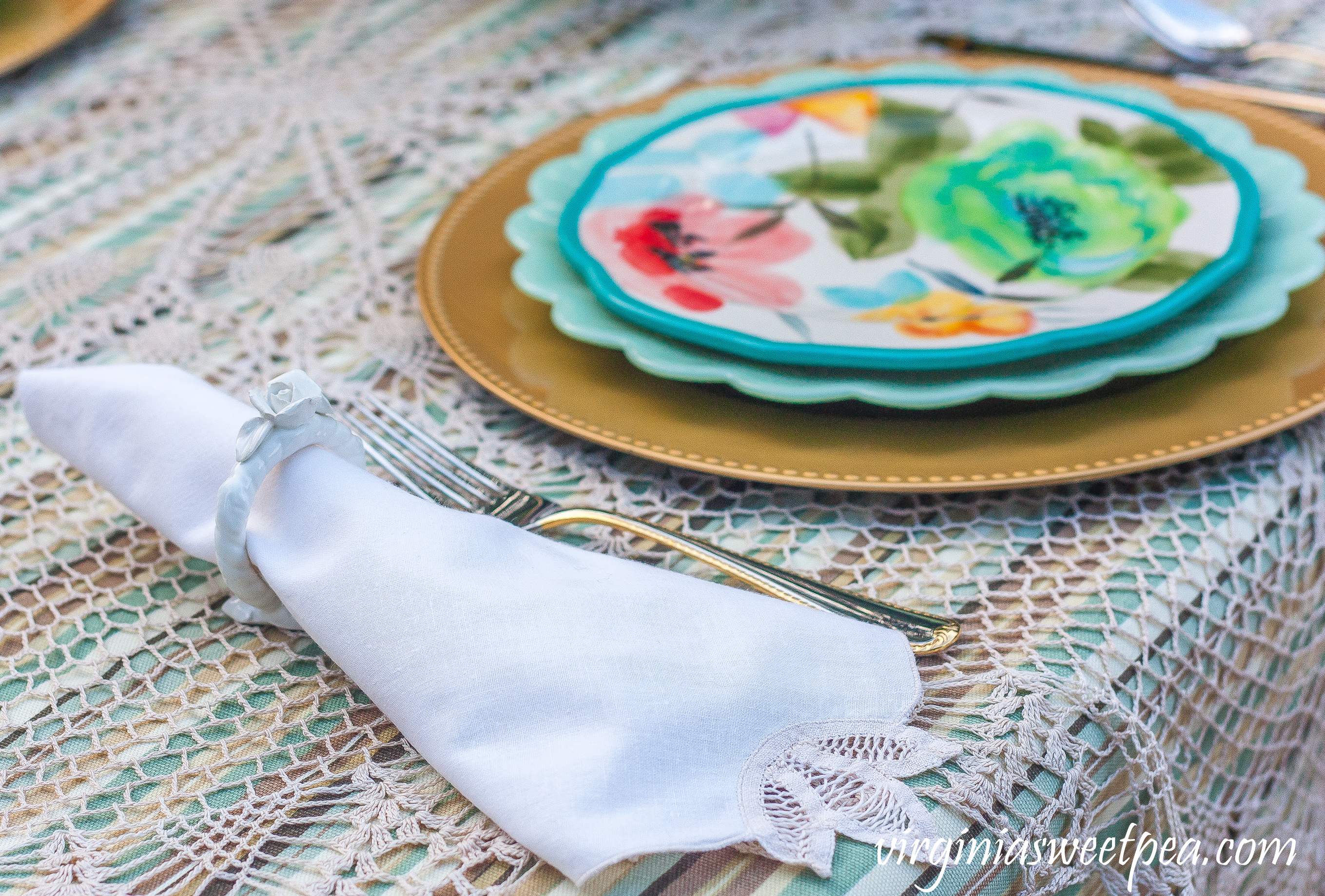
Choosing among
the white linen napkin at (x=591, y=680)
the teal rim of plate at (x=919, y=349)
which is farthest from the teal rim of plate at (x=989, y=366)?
the white linen napkin at (x=591, y=680)

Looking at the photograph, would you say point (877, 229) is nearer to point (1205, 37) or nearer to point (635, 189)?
point (635, 189)

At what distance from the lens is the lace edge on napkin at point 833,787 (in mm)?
322

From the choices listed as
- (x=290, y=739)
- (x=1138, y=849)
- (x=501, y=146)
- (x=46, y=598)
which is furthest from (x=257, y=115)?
(x=1138, y=849)

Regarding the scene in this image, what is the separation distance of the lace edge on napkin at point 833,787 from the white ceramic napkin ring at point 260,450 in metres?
0.19

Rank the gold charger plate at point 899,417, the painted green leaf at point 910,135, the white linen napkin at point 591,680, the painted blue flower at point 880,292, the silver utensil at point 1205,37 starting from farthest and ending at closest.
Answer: the silver utensil at point 1205,37
the painted green leaf at point 910,135
the painted blue flower at point 880,292
the gold charger plate at point 899,417
the white linen napkin at point 591,680

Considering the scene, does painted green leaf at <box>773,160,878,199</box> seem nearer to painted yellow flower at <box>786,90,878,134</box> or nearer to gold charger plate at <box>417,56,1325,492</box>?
painted yellow flower at <box>786,90,878,134</box>

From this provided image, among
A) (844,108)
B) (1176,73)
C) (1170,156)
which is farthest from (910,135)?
(1176,73)

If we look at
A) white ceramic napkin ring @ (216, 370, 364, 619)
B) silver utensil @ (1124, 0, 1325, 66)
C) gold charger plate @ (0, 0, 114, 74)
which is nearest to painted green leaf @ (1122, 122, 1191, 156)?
silver utensil @ (1124, 0, 1325, 66)

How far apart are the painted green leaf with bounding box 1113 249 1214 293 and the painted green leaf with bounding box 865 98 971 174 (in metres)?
0.18

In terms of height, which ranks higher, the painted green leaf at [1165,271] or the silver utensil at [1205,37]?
the silver utensil at [1205,37]

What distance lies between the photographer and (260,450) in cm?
38

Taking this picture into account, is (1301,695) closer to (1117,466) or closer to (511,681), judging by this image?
(1117,466)

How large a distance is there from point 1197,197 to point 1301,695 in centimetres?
26

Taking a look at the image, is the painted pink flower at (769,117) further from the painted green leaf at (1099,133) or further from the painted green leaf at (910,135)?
the painted green leaf at (1099,133)
